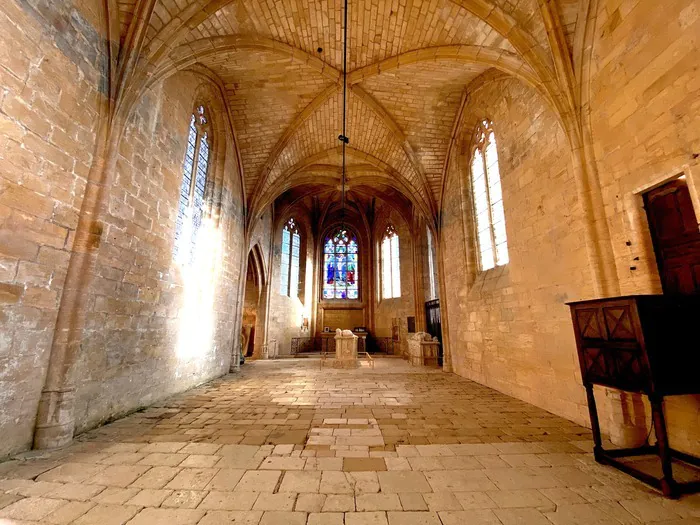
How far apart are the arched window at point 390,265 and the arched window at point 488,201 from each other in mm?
7816

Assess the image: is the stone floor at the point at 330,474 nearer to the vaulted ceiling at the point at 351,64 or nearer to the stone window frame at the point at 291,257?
the vaulted ceiling at the point at 351,64

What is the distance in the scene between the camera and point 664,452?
2178 mm

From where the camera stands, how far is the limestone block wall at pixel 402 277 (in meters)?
13.9

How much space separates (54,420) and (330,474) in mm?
2915

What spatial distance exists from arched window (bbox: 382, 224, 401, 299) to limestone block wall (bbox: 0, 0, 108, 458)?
42.0ft

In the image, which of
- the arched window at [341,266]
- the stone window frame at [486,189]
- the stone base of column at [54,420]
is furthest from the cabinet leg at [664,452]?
the arched window at [341,266]

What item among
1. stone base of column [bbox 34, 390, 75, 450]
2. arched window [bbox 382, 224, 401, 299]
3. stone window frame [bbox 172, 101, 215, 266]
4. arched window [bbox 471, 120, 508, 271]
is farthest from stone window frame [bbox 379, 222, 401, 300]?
stone base of column [bbox 34, 390, 75, 450]

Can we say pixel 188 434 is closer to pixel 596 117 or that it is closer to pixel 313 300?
pixel 596 117

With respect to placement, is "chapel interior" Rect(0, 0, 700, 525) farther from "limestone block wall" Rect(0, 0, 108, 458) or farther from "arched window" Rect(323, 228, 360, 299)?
"arched window" Rect(323, 228, 360, 299)

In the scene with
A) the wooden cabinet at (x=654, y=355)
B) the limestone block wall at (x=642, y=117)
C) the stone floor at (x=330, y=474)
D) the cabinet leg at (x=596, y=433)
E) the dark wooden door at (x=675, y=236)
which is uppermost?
the limestone block wall at (x=642, y=117)

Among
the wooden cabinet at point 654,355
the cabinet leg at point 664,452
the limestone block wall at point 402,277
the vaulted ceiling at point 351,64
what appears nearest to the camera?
the cabinet leg at point 664,452

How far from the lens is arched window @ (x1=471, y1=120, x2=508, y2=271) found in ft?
20.0

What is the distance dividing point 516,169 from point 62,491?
689cm

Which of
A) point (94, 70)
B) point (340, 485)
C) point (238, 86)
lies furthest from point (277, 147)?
point (340, 485)
